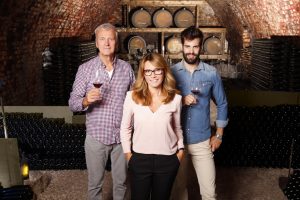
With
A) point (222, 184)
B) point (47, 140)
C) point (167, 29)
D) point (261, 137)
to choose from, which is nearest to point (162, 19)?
point (167, 29)

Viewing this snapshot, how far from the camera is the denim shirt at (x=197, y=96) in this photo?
2463 millimetres

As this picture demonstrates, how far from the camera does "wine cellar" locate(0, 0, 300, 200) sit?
374 cm

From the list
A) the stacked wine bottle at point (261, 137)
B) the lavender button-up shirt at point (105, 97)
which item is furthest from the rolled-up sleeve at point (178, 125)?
the stacked wine bottle at point (261, 137)

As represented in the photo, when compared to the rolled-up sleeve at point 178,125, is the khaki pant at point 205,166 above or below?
below

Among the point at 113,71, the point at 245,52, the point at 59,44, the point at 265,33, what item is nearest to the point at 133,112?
the point at 113,71

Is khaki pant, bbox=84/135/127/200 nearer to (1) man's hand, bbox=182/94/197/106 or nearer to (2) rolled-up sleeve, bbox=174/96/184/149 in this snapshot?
(2) rolled-up sleeve, bbox=174/96/184/149

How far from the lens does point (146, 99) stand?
2223 millimetres

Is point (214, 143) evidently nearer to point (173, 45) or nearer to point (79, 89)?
point (79, 89)

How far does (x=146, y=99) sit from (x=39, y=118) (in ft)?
7.07

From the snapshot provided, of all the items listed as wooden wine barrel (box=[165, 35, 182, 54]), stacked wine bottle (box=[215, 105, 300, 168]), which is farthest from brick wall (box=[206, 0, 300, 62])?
stacked wine bottle (box=[215, 105, 300, 168])

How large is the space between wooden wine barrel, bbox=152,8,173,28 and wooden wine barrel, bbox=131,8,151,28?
0.15 metres

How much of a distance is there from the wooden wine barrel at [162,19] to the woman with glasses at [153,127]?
723 cm

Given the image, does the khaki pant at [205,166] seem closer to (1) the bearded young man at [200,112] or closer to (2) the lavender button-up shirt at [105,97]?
(1) the bearded young man at [200,112]

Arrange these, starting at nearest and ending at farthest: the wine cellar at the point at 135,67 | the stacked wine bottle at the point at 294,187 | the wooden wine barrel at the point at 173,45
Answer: the stacked wine bottle at the point at 294,187 < the wine cellar at the point at 135,67 < the wooden wine barrel at the point at 173,45
